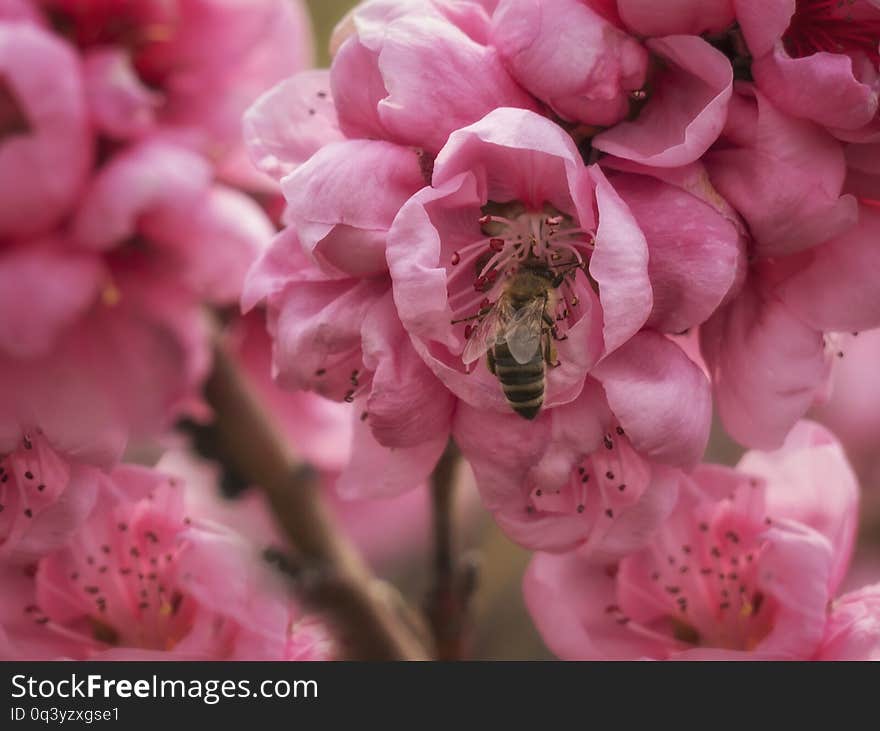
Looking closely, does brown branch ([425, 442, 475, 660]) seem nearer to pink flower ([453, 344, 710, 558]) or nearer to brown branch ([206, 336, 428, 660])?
brown branch ([206, 336, 428, 660])

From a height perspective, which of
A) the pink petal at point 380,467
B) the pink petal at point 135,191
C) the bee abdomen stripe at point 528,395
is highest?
the bee abdomen stripe at point 528,395

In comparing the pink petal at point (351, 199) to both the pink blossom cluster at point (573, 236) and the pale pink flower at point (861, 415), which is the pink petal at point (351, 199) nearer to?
the pink blossom cluster at point (573, 236)

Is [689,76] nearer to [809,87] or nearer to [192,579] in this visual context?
[809,87]

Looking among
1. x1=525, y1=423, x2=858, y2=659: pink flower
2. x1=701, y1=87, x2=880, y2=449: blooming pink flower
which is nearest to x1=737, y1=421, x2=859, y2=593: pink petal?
x1=525, y1=423, x2=858, y2=659: pink flower

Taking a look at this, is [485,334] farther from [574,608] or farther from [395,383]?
[574,608]

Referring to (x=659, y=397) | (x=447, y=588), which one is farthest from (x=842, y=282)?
(x=447, y=588)

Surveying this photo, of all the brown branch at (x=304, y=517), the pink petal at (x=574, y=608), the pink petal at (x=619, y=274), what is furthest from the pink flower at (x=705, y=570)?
the pink petal at (x=619, y=274)
